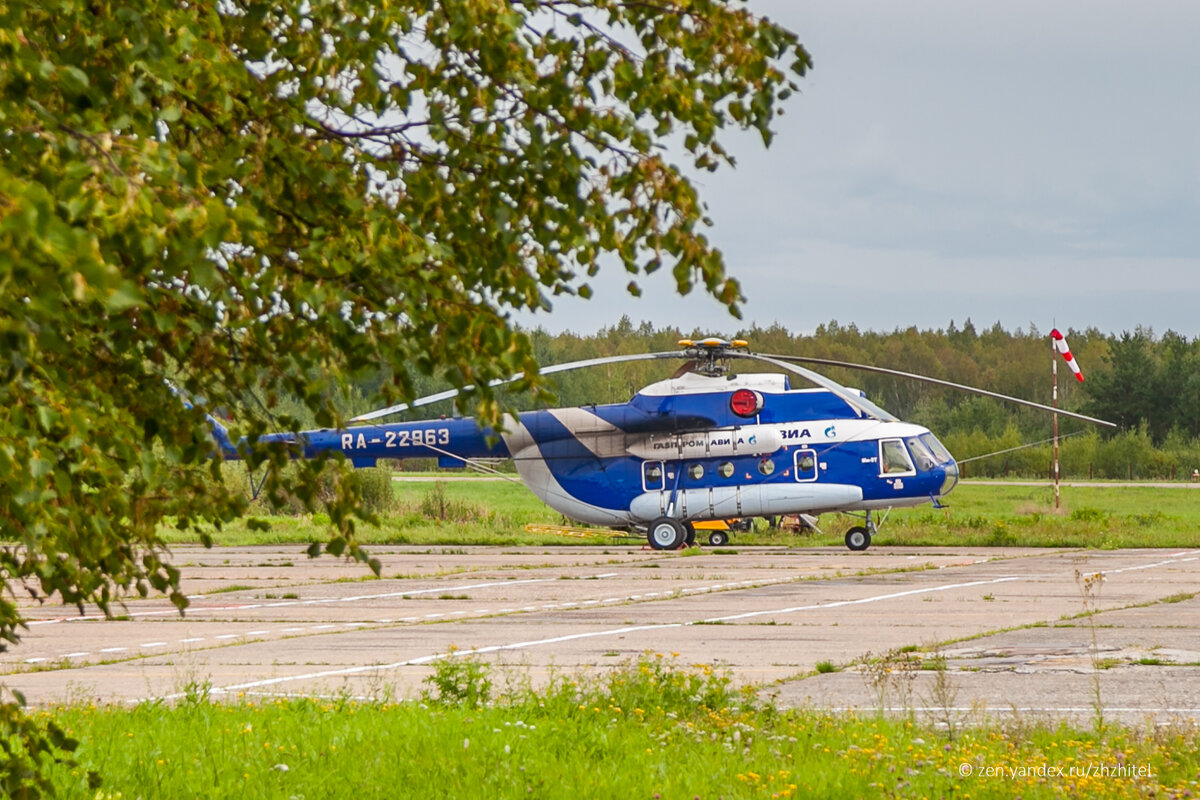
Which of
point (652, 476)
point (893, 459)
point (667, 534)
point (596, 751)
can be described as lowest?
point (667, 534)

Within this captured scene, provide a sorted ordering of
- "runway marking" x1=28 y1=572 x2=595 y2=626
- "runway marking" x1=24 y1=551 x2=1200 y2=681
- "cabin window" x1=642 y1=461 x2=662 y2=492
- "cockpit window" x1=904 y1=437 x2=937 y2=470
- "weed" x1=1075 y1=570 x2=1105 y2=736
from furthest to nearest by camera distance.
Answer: "cabin window" x1=642 y1=461 x2=662 y2=492
"cockpit window" x1=904 y1=437 x2=937 y2=470
"runway marking" x1=28 y1=572 x2=595 y2=626
"runway marking" x1=24 y1=551 x2=1200 y2=681
"weed" x1=1075 y1=570 x2=1105 y2=736

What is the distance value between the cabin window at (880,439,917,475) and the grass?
68.2 ft

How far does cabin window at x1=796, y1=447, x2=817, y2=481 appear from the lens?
2950 cm

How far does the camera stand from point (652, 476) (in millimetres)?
30781

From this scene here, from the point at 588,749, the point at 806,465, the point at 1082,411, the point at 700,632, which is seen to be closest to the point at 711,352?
the point at 806,465

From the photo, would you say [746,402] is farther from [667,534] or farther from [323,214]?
[323,214]

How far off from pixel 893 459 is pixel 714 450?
12.1 ft

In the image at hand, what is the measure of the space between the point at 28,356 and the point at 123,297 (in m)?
0.61

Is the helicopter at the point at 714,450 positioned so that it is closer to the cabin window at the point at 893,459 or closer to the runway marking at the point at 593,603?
the cabin window at the point at 893,459

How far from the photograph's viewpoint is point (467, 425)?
29578 mm

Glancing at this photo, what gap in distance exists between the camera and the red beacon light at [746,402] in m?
29.6

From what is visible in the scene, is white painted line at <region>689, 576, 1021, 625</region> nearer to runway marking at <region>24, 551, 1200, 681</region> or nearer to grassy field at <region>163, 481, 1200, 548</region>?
runway marking at <region>24, 551, 1200, 681</region>

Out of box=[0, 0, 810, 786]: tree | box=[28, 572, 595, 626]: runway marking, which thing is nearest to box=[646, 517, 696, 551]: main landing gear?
box=[28, 572, 595, 626]: runway marking

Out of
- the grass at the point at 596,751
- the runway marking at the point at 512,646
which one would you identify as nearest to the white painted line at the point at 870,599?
the runway marking at the point at 512,646
